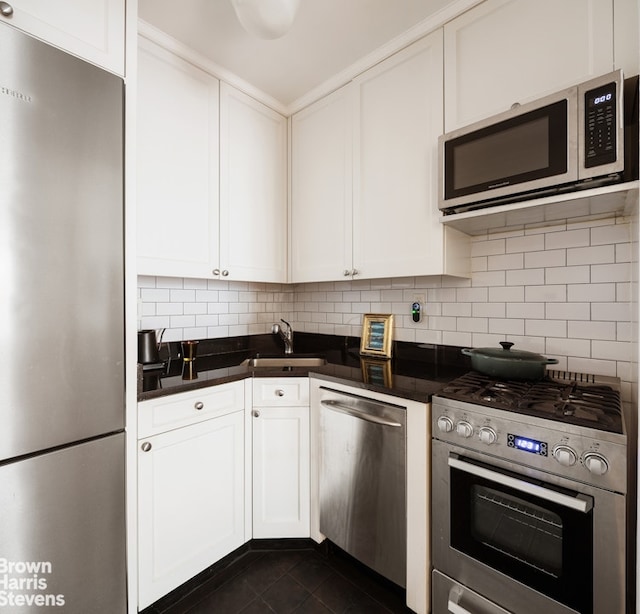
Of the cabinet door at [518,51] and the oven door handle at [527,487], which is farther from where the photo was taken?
the cabinet door at [518,51]

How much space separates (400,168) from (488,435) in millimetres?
1265

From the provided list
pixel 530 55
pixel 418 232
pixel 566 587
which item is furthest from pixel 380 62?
pixel 566 587

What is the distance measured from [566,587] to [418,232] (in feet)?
4.48

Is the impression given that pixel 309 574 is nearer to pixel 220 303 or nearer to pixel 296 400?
pixel 296 400

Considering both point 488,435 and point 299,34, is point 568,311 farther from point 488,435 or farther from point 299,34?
point 299,34

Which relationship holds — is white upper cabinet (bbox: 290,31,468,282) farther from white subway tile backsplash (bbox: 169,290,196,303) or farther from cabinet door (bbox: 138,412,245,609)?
cabinet door (bbox: 138,412,245,609)

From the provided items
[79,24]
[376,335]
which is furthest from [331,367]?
[79,24]

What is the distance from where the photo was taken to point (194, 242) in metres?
1.76

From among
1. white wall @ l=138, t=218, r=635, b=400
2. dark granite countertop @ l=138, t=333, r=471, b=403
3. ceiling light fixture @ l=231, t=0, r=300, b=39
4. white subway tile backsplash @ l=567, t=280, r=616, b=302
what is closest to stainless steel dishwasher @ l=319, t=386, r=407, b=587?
dark granite countertop @ l=138, t=333, r=471, b=403

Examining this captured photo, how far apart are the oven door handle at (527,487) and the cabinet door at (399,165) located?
0.81 m

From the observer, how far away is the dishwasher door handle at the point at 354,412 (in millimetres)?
1363

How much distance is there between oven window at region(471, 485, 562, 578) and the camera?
1.02 meters

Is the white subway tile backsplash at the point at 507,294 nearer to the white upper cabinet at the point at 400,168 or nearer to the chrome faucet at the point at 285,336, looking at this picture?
the white upper cabinet at the point at 400,168

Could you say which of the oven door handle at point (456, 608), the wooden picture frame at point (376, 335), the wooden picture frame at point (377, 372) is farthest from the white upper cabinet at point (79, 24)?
the oven door handle at point (456, 608)
